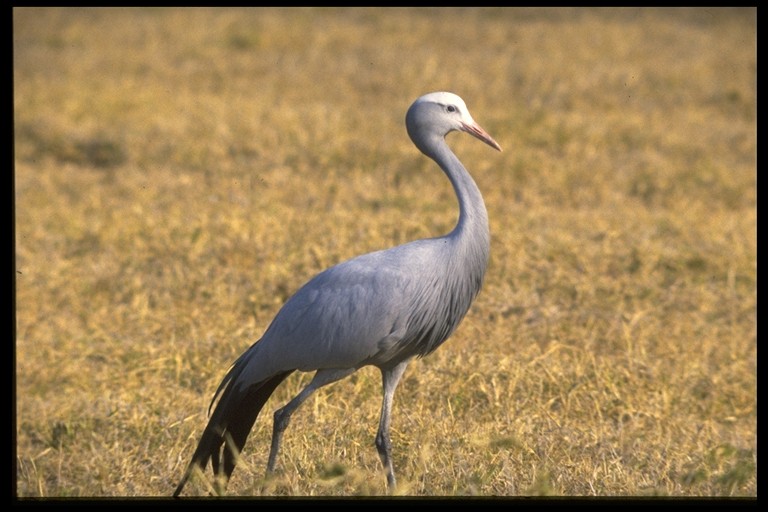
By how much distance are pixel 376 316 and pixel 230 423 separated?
63 centimetres

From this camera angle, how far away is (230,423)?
383 cm

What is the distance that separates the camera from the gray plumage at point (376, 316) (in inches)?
143

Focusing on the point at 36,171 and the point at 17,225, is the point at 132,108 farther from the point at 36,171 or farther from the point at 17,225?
the point at 17,225

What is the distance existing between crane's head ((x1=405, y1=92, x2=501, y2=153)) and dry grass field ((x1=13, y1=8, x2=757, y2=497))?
40.3 inches

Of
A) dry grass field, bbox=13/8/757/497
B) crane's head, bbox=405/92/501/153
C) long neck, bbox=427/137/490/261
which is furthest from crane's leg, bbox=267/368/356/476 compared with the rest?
crane's head, bbox=405/92/501/153

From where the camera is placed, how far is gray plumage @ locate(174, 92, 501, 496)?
143 inches

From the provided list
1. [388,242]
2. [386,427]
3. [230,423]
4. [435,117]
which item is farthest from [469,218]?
[388,242]

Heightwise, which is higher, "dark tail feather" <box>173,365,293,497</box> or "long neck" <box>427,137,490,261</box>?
"long neck" <box>427,137,490,261</box>

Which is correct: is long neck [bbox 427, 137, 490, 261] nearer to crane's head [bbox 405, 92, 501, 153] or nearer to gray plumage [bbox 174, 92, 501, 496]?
gray plumage [bbox 174, 92, 501, 496]

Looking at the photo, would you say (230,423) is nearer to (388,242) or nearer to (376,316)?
(376,316)

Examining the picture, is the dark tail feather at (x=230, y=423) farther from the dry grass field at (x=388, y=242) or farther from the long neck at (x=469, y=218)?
the long neck at (x=469, y=218)

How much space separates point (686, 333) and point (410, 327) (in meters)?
2.29

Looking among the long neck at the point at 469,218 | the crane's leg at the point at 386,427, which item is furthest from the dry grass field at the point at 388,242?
the long neck at the point at 469,218

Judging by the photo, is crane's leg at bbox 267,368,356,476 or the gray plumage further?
crane's leg at bbox 267,368,356,476
